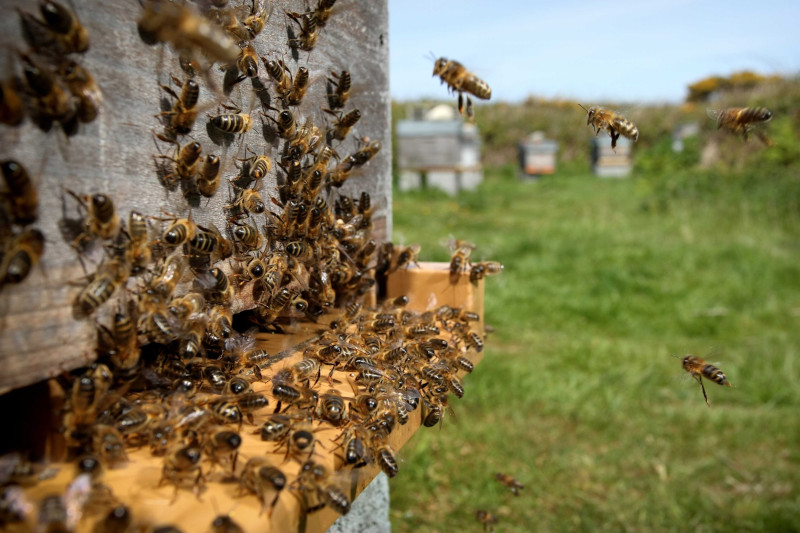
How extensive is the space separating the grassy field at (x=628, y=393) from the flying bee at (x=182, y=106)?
60.6 inches

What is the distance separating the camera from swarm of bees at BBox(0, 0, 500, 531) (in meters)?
1.10

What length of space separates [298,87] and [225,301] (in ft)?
2.12

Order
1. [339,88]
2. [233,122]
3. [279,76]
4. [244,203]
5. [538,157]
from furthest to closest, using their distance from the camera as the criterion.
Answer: [538,157] → [339,88] → [279,76] → [244,203] → [233,122]

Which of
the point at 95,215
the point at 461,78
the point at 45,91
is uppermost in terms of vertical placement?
the point at 461,78

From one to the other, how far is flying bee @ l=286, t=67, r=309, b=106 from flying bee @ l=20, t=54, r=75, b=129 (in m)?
0.76

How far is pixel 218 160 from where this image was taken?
1.46 metres

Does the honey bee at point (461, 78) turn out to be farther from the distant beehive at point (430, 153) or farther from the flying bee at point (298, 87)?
the distant beehive at point (430, 153)

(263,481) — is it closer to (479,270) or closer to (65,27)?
(65,27)

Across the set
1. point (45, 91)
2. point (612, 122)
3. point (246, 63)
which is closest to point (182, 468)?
point (45, 91)

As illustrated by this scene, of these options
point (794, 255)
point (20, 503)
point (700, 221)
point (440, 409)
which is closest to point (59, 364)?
point (20, 503)

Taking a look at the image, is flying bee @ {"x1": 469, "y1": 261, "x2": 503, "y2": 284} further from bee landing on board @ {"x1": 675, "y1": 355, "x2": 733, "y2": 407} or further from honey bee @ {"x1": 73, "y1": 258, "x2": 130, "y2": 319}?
honey bee @ {"x1": 73, "y1": 258, "x2": 130, "y2": 319}

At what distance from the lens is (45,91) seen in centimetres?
106

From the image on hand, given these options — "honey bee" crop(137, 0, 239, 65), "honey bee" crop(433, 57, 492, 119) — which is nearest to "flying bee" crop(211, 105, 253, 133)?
→ "honey bee" crop(137, 0, 239, 65)

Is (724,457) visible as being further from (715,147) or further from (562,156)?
(562,156)
